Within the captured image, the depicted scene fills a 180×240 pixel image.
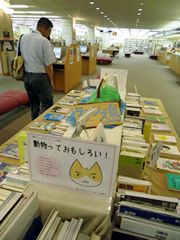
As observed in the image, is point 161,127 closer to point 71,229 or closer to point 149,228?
point 149,228

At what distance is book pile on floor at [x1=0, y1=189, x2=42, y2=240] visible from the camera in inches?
24.8

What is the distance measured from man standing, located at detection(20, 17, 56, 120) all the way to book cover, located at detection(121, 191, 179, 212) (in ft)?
6.75

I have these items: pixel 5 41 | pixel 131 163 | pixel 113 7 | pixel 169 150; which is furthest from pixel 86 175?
pixel 113 7

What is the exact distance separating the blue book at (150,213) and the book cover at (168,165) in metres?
0.72

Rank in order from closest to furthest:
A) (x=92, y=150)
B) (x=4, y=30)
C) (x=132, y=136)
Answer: (x=92, y=150), (x=132, y=136), (x=4, y=30)

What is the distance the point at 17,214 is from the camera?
67 centimetres

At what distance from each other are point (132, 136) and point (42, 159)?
30.4 inches

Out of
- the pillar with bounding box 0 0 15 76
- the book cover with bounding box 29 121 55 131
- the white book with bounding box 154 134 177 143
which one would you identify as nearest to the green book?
the white book with bounding box 154 134 177 143

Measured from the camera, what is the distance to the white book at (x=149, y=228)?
2.37ft

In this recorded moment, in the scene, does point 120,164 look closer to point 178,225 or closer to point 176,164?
point 178,225

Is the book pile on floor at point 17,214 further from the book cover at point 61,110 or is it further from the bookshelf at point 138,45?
the bookshelf at point 138,45

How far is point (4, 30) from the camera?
6.62 metres

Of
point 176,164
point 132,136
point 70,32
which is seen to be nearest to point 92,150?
point 132,136

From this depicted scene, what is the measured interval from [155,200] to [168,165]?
768 mm
